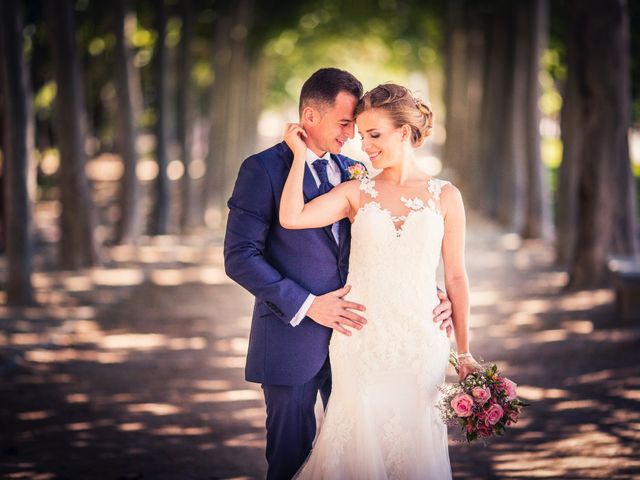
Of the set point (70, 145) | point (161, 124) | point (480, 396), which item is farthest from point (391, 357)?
point (161, 124)

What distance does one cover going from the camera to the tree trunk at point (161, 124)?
73.0ft

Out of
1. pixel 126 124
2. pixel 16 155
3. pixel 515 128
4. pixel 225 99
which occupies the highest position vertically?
pixel 225 99

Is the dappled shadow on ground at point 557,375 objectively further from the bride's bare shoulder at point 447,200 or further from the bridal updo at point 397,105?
the bridal updo at point 397,105

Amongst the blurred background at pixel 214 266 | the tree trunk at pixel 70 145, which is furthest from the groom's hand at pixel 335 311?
the tree trunk at pixel 70 145

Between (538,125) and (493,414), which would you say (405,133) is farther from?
(538,125)

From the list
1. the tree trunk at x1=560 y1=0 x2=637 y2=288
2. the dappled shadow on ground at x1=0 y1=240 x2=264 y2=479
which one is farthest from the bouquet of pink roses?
the tree trunk at x1=560 y1=0 x2=637 y2=288

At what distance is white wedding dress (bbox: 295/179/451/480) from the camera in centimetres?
491

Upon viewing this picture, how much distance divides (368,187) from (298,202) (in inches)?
13.4

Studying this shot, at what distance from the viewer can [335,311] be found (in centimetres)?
494

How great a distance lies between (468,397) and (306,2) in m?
29.6

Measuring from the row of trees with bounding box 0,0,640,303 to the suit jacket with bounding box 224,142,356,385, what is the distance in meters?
8.96

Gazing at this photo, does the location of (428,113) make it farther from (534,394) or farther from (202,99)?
(202,99)

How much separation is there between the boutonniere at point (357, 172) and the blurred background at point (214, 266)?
1.44 feet

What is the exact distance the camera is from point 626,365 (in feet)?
34.2
